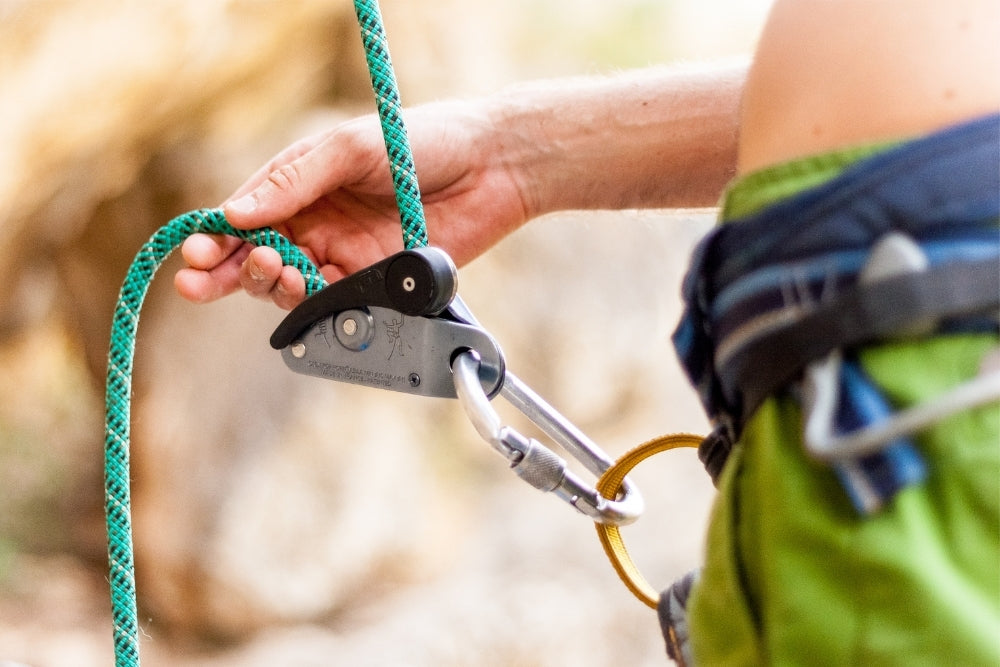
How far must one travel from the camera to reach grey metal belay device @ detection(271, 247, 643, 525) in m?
0.43

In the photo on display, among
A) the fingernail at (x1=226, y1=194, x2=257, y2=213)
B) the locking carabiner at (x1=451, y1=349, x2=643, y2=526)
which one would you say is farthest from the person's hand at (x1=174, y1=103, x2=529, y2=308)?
the locking carabiner at (x1=451, y1=349, x2=643, y2=526)

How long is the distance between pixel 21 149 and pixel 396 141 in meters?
0.73

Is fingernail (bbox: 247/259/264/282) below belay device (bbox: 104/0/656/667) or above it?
above

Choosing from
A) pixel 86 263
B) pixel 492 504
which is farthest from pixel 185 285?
pixel 492 504

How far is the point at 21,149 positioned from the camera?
103 centimetres

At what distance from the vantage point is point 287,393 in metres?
1.50

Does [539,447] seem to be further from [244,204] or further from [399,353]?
[244,204]

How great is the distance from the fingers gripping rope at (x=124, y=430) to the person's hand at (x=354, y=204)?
38 mm

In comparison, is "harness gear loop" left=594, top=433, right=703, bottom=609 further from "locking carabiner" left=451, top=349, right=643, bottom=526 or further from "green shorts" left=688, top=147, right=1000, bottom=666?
"green shorts" left=688, top=147, right=1000, bottom=666

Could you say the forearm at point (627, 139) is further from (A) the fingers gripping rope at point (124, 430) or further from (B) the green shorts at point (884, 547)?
(B) the green shorts at point (884, 547)

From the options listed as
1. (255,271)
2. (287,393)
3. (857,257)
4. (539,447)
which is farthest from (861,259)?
(287,393)

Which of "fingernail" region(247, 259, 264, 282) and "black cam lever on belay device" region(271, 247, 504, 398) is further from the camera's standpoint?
"fingernail" region(247, 259, 264, 282)

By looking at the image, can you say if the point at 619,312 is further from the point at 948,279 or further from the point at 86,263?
the point at 948,279

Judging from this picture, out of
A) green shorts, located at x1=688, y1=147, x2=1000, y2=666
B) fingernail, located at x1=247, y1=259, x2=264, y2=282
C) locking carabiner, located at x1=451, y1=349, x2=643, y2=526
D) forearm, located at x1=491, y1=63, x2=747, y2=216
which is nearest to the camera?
green shorts, located at x1=688, y1=147, x2=1000, y2=666
